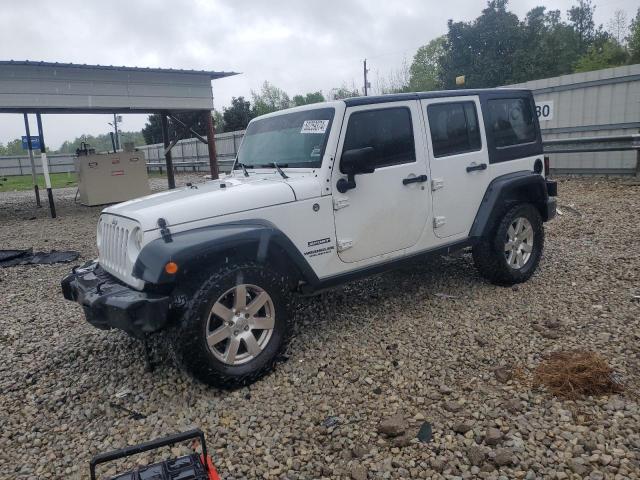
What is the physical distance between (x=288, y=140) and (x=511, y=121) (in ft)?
7.92

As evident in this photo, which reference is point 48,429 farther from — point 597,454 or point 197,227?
point 597,454

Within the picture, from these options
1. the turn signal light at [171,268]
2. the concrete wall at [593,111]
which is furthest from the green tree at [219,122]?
the turn signal light at [171,268]

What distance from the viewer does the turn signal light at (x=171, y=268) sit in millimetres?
2967

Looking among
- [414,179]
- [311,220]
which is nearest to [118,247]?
[311,220]

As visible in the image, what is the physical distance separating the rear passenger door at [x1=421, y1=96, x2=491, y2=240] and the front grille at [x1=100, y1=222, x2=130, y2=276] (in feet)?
8.54

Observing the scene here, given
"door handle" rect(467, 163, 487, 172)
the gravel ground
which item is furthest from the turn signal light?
"door handle" rect(467, 163, 487, 172)

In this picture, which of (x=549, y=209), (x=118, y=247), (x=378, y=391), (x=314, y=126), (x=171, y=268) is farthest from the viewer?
(x=549, y=209)

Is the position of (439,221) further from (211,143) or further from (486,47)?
(486,47)

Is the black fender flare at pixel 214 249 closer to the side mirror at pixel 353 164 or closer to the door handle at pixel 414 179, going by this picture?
the side mirror at pixel 353 164

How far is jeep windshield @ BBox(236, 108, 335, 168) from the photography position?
3.97 m

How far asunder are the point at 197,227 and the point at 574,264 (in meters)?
4.43

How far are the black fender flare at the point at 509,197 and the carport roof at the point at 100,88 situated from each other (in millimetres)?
10865

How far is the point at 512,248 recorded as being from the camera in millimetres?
5113

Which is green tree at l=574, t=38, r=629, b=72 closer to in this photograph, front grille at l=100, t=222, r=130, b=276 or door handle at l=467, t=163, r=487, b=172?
door handle at l=467, t=163, r=487, b=172
